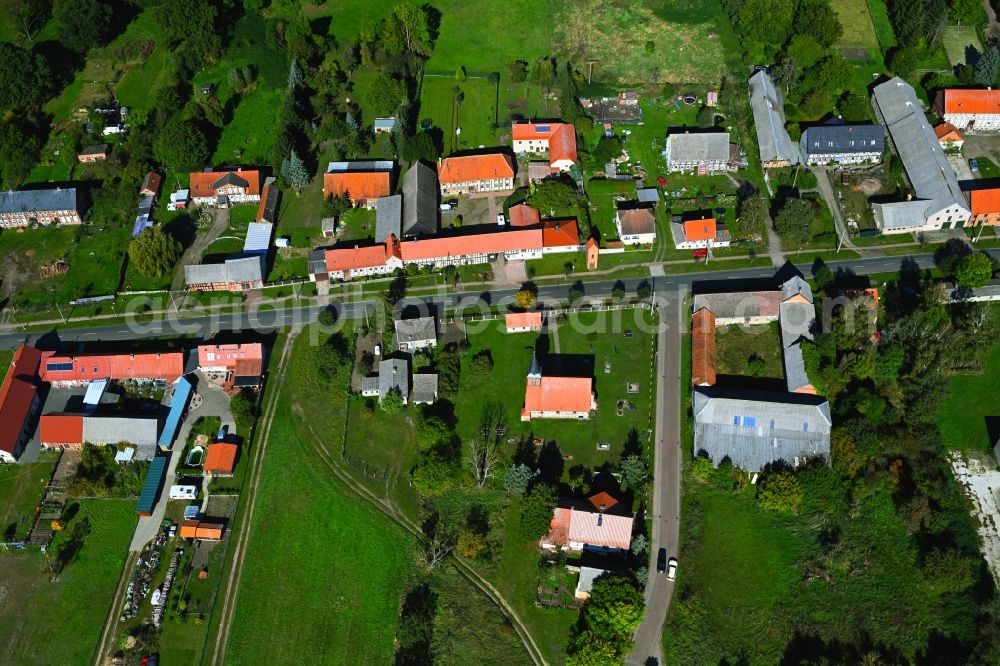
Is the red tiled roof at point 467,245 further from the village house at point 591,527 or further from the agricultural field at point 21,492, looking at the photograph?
the agricultural field at point 21,492

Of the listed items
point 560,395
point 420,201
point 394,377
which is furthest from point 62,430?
point 560,395

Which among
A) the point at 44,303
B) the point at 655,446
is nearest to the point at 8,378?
the point at 44,303

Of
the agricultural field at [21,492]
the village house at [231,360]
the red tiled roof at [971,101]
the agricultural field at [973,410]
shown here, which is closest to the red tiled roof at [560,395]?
the village house at [231,360]

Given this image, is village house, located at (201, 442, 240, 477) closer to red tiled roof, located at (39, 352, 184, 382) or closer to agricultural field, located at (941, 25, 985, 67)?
red tiled roof, located at (39, 352, 184, 382)

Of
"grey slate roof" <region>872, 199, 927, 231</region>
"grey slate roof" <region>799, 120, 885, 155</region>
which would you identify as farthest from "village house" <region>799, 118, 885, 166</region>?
"grey slate roof" <region>872, 199, 927, 231</region>

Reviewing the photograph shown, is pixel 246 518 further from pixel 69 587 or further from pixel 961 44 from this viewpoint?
pixel 961 44
